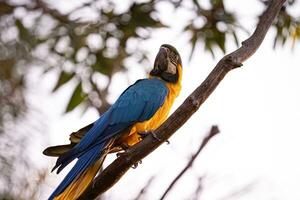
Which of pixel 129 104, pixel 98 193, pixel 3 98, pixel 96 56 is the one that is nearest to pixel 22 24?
pixel 96 56

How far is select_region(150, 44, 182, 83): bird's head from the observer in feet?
9.09

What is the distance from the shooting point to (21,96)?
300 centimetres

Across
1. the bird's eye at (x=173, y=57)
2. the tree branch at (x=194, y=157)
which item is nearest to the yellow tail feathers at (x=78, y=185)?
the tree branch at (x=194, y=157)

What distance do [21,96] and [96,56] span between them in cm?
44

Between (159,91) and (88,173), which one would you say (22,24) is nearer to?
(159,91)

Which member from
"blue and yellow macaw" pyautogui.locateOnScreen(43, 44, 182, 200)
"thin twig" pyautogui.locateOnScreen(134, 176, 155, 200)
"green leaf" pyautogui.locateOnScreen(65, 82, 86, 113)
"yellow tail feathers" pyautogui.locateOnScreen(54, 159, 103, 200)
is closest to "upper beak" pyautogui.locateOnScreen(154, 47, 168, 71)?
"blue and yellow macaw" pyautogui.locateOnScreen(43, 44, 182, 200)

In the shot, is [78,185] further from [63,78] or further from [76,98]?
[63,78]

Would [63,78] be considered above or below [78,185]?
above

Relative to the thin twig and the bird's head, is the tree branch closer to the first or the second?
the thin twig

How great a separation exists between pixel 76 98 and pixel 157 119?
622 millimetres

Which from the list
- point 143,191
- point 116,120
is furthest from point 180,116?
point 116,120

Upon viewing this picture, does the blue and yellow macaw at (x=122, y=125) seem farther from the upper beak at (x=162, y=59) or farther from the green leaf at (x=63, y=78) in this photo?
the green leaf at (x=63, y=78)

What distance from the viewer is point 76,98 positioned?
3.12m

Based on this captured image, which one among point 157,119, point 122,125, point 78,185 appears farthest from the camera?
point 157,119
